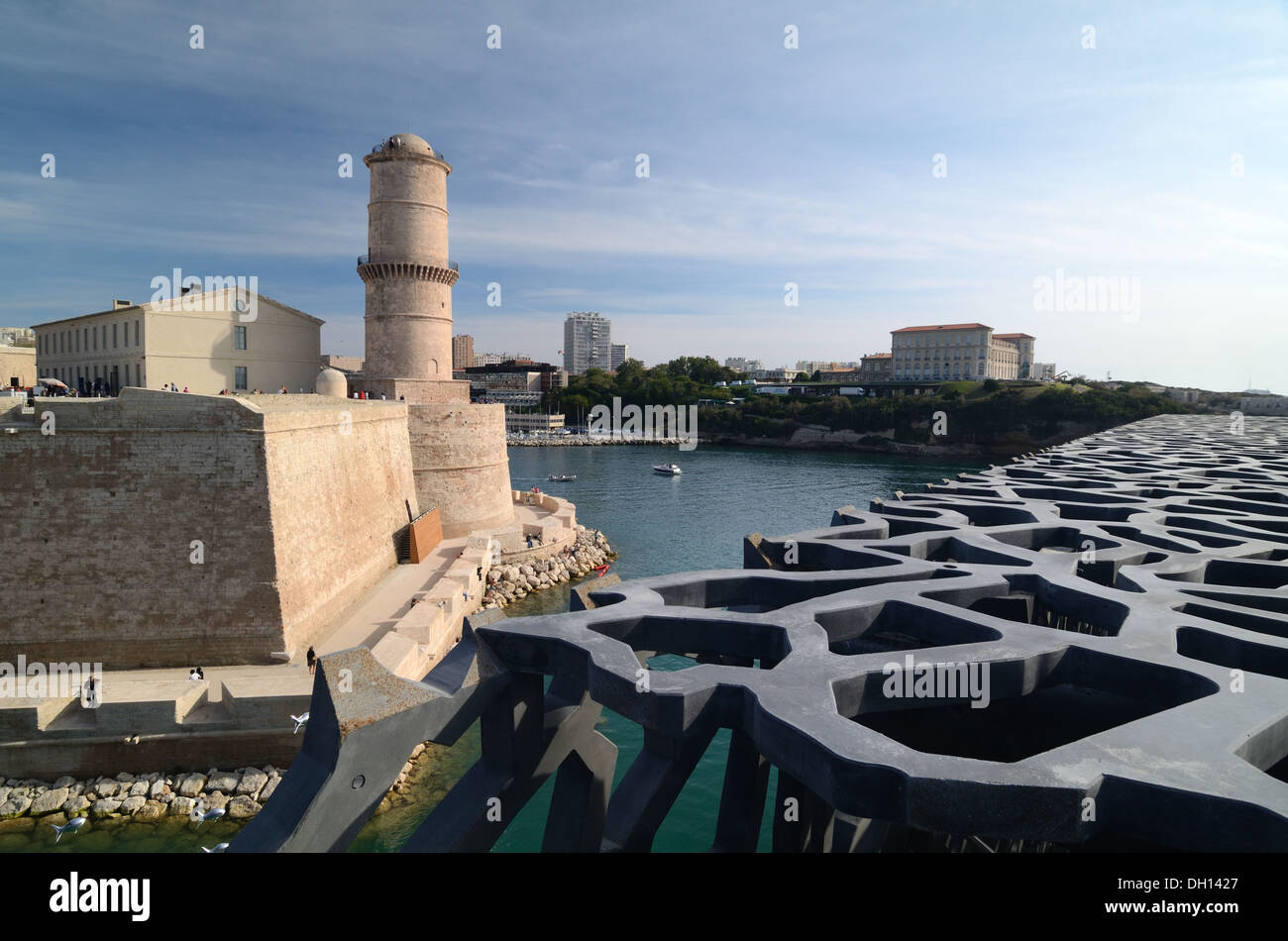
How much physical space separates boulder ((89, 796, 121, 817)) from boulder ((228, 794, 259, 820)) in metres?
1.73

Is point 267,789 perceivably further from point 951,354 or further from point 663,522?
point 951,354

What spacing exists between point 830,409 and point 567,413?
1362 inches

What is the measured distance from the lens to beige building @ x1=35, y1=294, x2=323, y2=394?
22.0 metres

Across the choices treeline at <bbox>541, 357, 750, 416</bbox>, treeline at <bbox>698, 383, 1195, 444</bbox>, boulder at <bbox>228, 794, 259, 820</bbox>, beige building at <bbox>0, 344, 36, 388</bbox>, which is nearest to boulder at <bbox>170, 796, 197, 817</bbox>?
boulder at <bbox>228, 794, 259, 820</bbox>

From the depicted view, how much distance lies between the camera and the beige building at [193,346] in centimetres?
2197

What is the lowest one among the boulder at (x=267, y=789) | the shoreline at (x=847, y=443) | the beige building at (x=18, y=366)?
the boulder at (x=267, y=789)

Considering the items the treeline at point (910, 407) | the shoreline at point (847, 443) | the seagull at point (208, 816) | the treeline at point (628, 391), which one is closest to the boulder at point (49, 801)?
the seagull at point (208, 816)

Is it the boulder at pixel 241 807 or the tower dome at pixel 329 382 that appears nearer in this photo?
the boulder at pixel 241 807

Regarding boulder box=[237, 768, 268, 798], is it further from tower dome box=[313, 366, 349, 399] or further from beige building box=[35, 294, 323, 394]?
beige building box=[35, 294, 323, 394]

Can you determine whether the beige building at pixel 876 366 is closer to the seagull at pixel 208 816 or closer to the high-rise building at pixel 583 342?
the high-rise building at pixel 583 342

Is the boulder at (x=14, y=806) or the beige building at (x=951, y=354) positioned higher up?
the beige building at (x=951, y=354)

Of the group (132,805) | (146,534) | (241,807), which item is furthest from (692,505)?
(132,805)

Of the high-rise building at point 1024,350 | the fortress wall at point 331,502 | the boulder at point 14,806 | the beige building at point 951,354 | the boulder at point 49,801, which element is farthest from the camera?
the high-rise building at point 1024,350

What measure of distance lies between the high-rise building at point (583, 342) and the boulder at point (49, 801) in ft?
579
